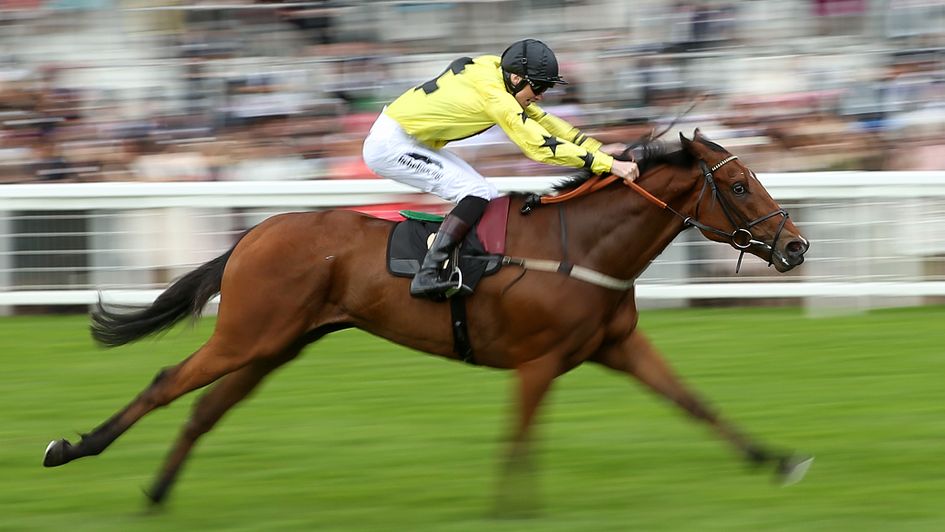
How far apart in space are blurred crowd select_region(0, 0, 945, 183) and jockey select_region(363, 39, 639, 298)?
3820 mm

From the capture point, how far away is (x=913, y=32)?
34.0ft

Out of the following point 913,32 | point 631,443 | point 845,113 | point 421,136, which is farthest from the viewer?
point 913,32

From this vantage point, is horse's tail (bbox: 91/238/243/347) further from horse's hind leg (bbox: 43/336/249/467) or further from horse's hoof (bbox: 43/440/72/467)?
horse's hoof (bbox: 43/440/72/467)

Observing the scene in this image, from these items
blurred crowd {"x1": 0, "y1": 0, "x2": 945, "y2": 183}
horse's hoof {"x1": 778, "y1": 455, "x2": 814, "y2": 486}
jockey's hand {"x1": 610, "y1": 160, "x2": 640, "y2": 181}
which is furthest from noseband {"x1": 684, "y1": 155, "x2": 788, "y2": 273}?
blurred crowd {"x1": 0, "y1": 0, "x2": 945, "y2": 183}

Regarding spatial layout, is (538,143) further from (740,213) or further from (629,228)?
(740,213)

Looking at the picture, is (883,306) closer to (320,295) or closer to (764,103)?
(764,103)

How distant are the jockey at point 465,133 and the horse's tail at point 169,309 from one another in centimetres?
75

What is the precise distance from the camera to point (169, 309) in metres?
5.02

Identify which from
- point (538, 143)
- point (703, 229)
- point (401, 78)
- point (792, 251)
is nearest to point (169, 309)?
point (538, 143)

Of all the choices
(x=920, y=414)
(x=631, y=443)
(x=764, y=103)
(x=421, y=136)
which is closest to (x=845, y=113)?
(x=764, y=103)

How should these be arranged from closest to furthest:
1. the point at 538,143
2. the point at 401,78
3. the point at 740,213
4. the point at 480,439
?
the point at 538,143
the point at 740,213
the point at 480,439
the point at 401,78

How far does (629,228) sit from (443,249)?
2.17ft

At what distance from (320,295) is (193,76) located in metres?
5.98

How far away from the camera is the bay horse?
465 cm
